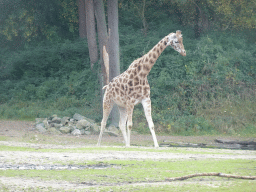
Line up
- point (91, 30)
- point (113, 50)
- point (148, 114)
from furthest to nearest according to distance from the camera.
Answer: point (91, 30), point (113, 50), point (148, 114)

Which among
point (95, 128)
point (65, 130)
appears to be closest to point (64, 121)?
point (65, 130)

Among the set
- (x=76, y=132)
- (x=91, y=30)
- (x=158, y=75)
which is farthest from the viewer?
(x=91, y=30)

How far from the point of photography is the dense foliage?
17547 mm

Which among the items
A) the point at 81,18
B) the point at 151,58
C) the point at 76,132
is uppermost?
the point at 81,18

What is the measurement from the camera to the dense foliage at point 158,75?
1755 centimetres

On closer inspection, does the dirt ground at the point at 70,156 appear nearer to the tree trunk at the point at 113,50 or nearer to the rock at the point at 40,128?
the rock at the point at 40,128

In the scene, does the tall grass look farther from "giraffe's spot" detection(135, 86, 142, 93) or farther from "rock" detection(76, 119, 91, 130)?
"giraffe's spot" detection(135, 86, 142, 93)

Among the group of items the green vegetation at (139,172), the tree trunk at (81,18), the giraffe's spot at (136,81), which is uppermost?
the tree trunk at (81,18)

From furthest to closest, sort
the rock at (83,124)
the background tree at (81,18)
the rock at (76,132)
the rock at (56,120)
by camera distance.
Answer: the background tree at (81,18) < the rock at (56,120) < the rock at (83,124) < the rock at (76,132)

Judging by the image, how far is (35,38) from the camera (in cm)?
2712

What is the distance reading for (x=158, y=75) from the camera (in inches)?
811

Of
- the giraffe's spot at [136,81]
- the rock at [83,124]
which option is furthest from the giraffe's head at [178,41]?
the rock at [83,124]

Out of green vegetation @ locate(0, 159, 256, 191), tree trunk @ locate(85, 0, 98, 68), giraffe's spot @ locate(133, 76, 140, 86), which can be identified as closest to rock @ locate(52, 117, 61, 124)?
→ tree trunk @ locate(85, 0, 98, 68)

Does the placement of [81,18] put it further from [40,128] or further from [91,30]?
[40,128]
